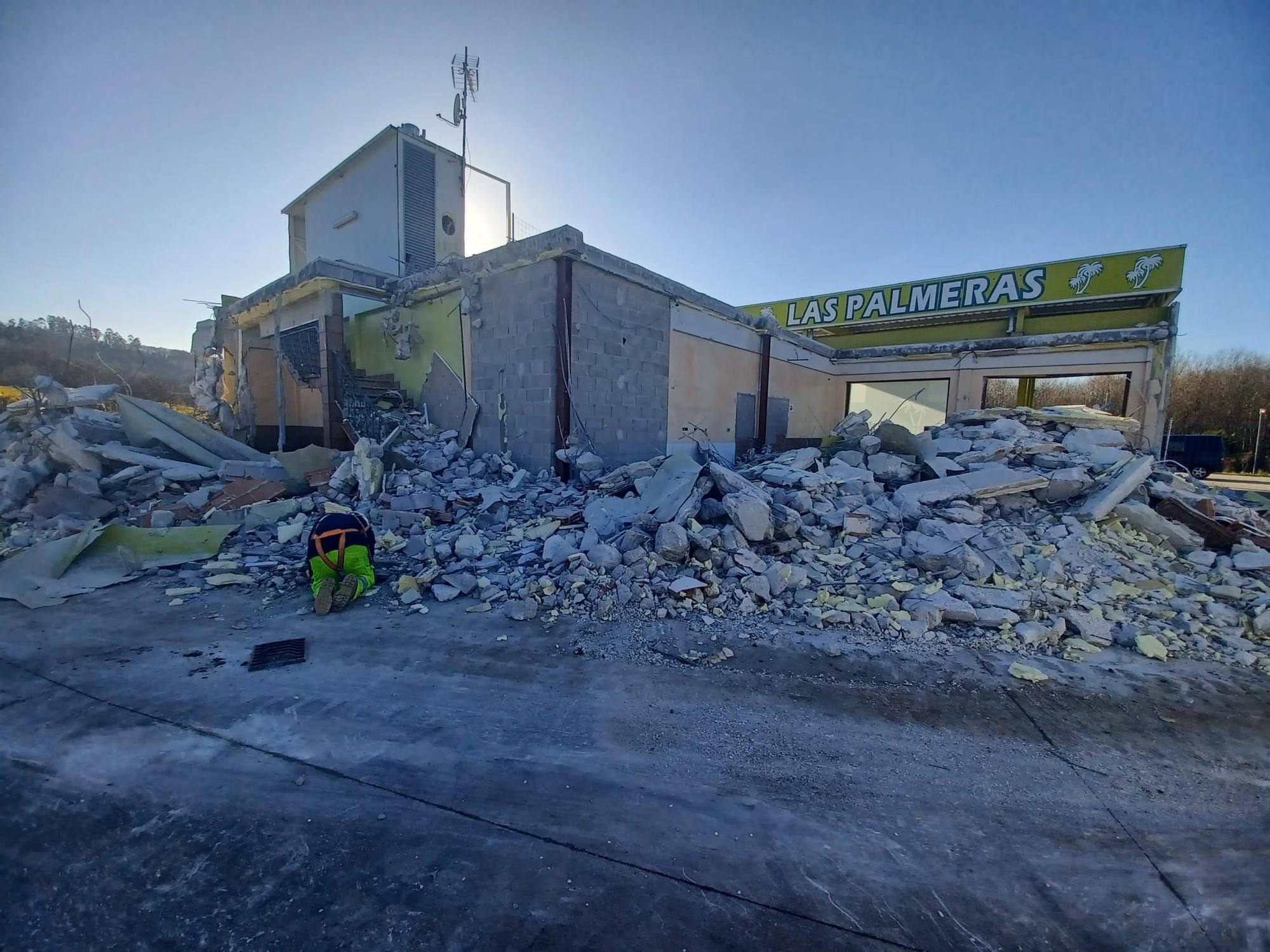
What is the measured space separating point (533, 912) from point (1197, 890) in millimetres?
2577

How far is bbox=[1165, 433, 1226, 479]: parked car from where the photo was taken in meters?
19.5

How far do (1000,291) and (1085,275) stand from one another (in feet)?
Result: 6.18

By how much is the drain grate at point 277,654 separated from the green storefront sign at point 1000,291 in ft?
40.0

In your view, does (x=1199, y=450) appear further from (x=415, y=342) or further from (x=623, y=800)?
(x=623, y=800)

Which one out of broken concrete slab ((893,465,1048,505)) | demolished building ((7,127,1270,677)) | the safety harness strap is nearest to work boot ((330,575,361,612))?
the safety harness strap

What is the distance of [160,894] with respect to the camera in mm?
1897

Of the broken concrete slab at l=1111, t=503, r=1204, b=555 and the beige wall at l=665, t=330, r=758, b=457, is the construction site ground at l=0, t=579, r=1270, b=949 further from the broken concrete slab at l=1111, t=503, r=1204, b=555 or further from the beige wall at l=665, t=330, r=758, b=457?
the beige wall at l=665, t=330, r=758, b=457

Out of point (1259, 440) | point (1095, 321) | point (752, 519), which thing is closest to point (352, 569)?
point (752, 519)

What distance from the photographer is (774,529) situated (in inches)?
227

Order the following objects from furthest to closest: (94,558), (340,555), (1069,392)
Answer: (1069,392)
(94,558)
(340,555)

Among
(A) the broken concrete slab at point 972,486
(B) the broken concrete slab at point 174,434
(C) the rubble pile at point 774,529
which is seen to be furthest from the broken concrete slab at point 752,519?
(B) the broken concrete slab at point 174,434

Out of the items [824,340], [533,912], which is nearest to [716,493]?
[533,912]

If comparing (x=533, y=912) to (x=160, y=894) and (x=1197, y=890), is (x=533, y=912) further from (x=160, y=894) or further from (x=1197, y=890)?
(x=1197, y=890)

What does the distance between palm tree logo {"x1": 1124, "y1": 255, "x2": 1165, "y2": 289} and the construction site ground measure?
14.1 metres
